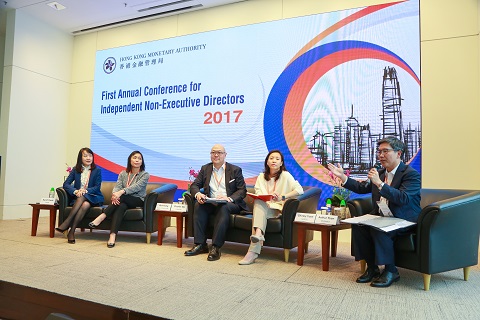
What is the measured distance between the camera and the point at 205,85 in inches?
223

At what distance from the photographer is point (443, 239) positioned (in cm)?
255

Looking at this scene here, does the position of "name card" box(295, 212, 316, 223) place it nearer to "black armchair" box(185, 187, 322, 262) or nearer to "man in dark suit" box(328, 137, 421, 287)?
"black armchair" box(185, 187, 322, 262)

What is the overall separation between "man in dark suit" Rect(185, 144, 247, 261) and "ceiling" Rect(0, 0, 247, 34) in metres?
3.11

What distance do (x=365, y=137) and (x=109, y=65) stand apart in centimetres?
472

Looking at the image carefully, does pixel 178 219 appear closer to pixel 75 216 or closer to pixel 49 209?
pixel 75 216

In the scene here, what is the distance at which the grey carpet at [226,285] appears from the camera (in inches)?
81.8

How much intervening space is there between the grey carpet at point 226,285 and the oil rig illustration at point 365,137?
1.35 m

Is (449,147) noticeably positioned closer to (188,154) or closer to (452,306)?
(452,306)

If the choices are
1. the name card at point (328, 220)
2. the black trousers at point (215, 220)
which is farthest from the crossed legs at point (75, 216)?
the name card at point (328, 220)

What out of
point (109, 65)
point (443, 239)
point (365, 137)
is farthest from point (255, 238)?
point (109, 65)

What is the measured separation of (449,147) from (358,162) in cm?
103

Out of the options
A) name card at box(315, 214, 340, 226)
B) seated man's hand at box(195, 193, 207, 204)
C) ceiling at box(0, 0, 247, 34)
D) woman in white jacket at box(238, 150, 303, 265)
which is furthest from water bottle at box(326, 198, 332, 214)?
ceiling at box(0, 0, 247, 34)

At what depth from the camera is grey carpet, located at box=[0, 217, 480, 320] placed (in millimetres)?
2078

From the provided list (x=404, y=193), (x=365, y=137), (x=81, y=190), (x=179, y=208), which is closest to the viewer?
(x=404, y=193)
